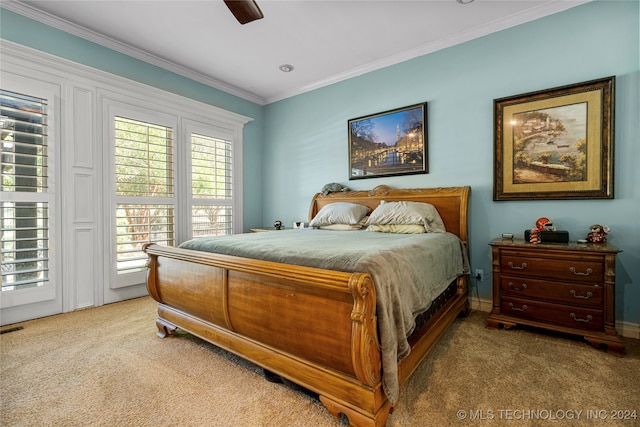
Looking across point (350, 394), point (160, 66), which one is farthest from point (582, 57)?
point (160, 66)

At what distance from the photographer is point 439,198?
9.99 feet

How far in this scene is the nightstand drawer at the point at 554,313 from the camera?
2064mm

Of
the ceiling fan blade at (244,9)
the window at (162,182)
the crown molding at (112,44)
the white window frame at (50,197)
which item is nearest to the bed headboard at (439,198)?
the window at (162,182)

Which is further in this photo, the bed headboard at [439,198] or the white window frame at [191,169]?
the white window frame at [191,169]

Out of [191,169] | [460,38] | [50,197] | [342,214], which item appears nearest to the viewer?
[50,197]

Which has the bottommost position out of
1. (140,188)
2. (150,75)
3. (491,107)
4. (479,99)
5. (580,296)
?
(580,296)

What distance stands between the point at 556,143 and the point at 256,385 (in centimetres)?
306

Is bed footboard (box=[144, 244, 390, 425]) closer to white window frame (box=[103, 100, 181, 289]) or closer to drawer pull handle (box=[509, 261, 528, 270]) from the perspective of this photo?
white window frame (box=[103, 100, 181, 289])

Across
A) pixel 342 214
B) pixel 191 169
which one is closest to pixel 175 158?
pixel 191 169

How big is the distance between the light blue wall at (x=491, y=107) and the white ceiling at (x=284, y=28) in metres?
0.16

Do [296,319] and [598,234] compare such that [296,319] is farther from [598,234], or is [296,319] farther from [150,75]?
[150,75]

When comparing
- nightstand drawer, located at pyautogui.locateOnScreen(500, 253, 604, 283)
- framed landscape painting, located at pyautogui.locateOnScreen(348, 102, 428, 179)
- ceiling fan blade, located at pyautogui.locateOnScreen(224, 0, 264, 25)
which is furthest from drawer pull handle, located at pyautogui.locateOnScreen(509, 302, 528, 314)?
ceiling fan blade, located at pyautogui.locateOnScreen(224, 0, 264, 25)

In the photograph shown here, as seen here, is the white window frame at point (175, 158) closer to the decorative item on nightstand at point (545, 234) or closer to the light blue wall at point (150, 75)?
the light blue wall at point (150, 75)

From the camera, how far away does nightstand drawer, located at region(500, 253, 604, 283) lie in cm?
205
